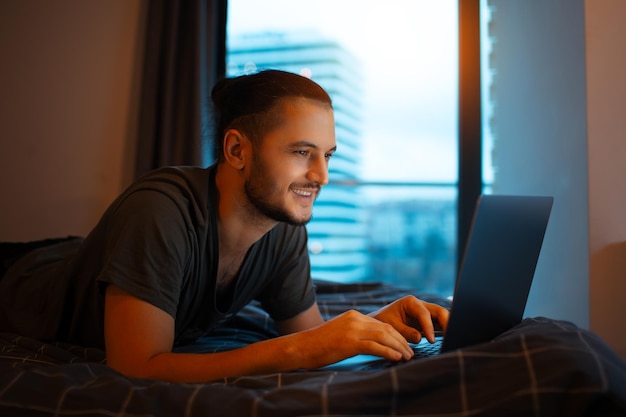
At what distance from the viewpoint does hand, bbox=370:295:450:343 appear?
1.06 meters

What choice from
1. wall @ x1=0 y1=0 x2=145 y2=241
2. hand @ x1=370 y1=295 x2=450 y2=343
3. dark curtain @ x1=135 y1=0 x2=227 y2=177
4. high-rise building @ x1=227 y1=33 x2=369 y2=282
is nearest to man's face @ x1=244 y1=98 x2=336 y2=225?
hand @ x1=370 y1=295 x2=450 y2=343

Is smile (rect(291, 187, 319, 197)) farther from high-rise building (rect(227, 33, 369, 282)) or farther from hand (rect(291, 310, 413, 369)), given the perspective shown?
high-rise building (rect(227, 33, 369, 282))

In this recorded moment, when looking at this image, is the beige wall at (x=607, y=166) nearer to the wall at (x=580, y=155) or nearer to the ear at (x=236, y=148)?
the wall at (x=580, y=155)

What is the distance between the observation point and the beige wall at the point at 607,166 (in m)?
1.65

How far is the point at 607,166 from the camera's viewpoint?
5.50 feet

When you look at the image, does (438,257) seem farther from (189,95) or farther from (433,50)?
(189,95)

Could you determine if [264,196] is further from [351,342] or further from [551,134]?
[551,134]

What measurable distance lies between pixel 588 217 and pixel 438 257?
2.00 meters

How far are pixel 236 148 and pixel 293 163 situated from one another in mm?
169

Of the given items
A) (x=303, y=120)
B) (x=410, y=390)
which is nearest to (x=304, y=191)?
(x=303, y=120)

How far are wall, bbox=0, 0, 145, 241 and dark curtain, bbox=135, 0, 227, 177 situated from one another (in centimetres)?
15

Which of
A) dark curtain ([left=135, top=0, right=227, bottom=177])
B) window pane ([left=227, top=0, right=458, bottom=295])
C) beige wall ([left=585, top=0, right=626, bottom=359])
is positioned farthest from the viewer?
window pane ([left=227, top=0, right=458, bottom=295])

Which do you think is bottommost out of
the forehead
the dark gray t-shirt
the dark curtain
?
the dark gray t-shirt

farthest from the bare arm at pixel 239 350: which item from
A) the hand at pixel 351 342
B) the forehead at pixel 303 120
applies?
the forehead at pixel 303 120
